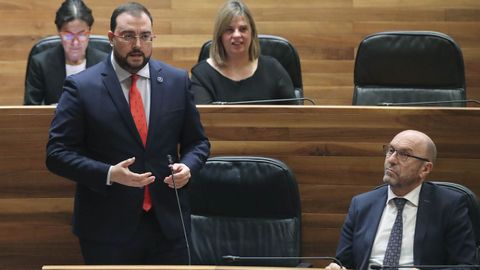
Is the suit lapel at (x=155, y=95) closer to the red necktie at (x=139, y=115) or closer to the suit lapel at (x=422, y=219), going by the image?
the red necktie at (x=139, y=115)

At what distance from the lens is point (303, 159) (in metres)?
1.87

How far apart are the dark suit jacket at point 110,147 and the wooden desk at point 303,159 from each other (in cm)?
35

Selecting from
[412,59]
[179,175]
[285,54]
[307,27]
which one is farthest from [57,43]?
[179,175]

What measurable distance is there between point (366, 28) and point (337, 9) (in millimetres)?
109

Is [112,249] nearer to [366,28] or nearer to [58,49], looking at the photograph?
[58,49]

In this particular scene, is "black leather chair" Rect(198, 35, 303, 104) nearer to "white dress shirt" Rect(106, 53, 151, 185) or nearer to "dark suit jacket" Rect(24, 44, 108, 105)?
"dark suit jacket" Rect(24, 44, 108, 105)

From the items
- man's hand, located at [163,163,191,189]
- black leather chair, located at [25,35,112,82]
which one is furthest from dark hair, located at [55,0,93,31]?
man's hand, located at [163,163,191,189]

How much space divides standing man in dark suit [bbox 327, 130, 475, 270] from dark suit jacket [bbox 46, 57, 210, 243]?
13.0 inches

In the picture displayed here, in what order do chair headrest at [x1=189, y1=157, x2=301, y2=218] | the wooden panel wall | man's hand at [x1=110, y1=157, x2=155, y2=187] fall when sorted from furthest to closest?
the wooden panel wall
chair headrest at [x1=189, y1=157, x2=301, y2=218]
man's hand at [x1=110, y1=157, x2=155, y2=187]

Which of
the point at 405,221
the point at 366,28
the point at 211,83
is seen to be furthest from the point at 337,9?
the point at 405,221

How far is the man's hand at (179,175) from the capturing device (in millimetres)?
1438

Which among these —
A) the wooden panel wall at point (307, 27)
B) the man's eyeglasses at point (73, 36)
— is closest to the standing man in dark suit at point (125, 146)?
the man's eyeglasses at point (73, 36)

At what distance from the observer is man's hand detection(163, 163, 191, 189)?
1.44m

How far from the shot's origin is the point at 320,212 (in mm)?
1880
